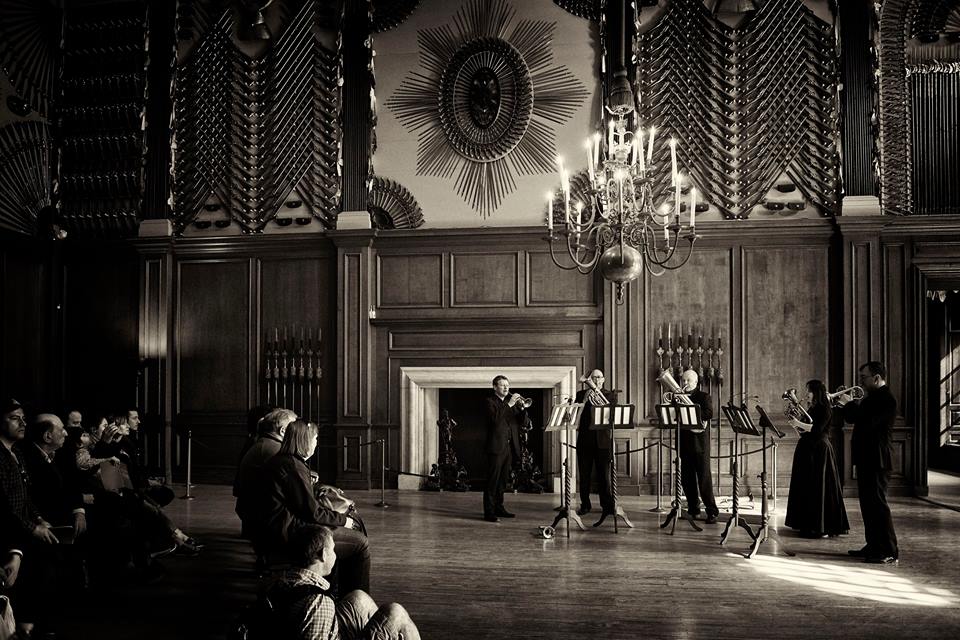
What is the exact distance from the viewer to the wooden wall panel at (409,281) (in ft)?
30.5

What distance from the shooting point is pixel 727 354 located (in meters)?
8.78

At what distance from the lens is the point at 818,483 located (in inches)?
256

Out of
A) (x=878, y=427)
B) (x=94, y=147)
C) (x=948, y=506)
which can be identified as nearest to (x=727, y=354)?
(x=948, y=506)

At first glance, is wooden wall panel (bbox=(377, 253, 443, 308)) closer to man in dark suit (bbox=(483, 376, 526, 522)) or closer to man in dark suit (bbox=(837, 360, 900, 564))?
man in dark suit (bbox=(483, 376, 526, 522))

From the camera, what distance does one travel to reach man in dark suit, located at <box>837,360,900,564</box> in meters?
5.58

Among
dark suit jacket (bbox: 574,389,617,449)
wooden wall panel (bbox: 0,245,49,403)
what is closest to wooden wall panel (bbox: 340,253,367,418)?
dark suit jacket (bbox: 574,389,617,449)

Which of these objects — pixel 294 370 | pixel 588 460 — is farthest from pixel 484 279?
pixel 588 460

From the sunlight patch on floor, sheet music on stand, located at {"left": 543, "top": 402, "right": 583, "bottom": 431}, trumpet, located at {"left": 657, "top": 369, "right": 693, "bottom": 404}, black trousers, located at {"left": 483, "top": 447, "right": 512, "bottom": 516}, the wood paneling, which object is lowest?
the sunlight patch on floor

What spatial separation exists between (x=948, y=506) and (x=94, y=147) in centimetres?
1044

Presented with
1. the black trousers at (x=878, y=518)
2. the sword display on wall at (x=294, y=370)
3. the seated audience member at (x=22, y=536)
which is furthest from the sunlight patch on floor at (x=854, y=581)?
the sword display on wall at (x=294, y=370)

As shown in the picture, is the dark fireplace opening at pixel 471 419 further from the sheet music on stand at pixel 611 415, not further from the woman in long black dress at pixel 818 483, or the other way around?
the woman in long black dress at pixel 818 483

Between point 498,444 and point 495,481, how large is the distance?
1.07ft

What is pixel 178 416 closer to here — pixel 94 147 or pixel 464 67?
pixel 94 147

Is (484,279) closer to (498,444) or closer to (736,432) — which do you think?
(498,444)
